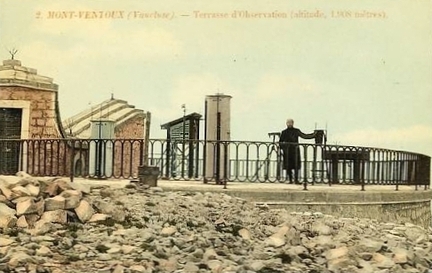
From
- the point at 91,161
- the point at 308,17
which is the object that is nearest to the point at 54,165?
the point at 91,161

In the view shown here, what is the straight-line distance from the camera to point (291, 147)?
4.98 meters

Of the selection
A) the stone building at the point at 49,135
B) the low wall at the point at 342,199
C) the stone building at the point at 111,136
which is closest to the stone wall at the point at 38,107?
the stone building at the point at 49,135

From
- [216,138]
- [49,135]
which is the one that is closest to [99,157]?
[49,135]

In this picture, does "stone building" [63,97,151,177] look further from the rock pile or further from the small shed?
the rock pile

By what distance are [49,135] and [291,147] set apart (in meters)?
1.83

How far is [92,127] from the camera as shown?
206 inches

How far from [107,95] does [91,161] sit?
0.97 meters

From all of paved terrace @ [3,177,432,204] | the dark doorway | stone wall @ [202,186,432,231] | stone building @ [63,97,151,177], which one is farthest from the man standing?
Answer: the dark doorway

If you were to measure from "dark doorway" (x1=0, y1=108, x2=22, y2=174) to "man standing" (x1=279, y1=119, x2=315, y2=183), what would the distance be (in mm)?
1876

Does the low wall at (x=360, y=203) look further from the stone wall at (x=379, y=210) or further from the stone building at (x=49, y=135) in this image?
the stone building at (x=49, y=135)

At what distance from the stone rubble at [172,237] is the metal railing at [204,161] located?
1.41 ft

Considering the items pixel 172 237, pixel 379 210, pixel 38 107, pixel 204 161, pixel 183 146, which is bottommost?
pixel 172 237

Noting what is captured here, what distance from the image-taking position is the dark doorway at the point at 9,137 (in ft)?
16.8

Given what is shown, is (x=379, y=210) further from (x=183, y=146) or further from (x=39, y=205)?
(x=39, y=205)
